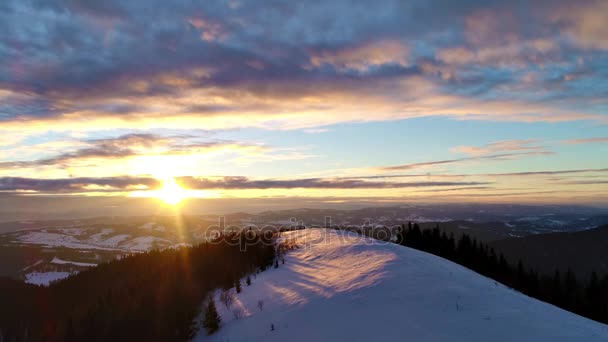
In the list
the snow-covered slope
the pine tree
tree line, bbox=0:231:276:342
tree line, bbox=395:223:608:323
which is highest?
the snow-covered slope

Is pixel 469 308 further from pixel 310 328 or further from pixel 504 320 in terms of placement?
pixel 310 328

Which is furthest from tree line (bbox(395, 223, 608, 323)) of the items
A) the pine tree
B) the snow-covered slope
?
the pine tree

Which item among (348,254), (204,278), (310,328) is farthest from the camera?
(204,278)

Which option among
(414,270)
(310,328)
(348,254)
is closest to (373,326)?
(310,328)

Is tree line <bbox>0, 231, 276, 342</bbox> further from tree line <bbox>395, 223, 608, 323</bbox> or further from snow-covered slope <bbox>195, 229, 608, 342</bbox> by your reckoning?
tree line <bbox>395, 223, 608, 323</bbox>

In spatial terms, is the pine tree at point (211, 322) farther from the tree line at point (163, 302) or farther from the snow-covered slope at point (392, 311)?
the tree line at point (163, 302)

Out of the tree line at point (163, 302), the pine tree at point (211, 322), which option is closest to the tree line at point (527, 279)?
the tree line at point (163, 302)
